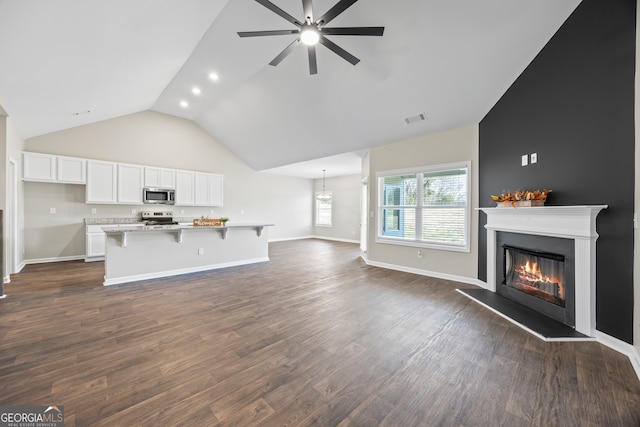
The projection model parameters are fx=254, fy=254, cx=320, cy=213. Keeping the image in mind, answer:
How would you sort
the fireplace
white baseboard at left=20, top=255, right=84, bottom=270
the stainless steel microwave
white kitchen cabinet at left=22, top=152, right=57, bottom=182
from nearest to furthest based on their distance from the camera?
the fireplace < white kitchen cabinet at left=22, top=152, right=57, bottom=182 < white baseboard at left=20, top=255, right=84, bottom=270 < the stainless steel microwave

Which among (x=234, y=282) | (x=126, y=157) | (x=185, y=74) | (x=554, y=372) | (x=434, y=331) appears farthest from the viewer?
(x=126, y=157)

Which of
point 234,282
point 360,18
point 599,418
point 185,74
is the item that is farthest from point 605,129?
point 185,74

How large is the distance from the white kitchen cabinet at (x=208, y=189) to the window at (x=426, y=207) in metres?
4.89

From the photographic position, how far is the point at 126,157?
632 centimetres

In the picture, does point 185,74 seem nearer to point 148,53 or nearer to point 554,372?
point 148,53

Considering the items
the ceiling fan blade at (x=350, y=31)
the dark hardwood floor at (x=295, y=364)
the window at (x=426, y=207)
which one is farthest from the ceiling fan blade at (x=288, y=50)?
the window at (x=426, y=207)

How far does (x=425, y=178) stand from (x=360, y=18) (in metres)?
2.91

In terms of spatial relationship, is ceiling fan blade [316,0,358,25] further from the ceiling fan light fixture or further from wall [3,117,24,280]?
wall [3,117,24,280]

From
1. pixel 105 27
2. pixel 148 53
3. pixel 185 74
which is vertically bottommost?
pixel 105 27

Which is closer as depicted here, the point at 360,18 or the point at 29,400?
the point at 29,400

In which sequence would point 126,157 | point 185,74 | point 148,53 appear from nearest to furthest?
point 148,53, point 185,74, point 126,157

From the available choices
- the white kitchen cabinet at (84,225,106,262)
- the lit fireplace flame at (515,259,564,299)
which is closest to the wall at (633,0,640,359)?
the lit fireplace flame at (515,259,564,299)

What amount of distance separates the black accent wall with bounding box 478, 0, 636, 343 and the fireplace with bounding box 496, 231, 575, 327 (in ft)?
0.83

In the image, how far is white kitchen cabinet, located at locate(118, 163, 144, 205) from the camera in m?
6.07
